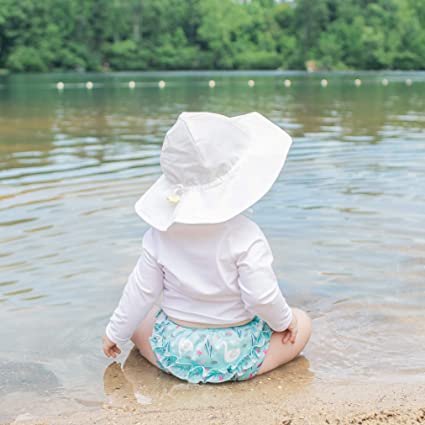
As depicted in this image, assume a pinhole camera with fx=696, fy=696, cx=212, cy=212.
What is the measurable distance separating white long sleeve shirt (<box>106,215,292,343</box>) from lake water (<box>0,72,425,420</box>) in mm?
454

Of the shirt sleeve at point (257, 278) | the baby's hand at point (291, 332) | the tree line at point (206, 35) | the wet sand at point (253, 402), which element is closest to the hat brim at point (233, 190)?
the shirt sleeve at point (257, 278)

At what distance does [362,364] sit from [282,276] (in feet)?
4.44

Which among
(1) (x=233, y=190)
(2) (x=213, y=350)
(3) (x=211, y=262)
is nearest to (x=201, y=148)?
(1) (x=233, y=190)

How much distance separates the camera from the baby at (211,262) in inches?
107

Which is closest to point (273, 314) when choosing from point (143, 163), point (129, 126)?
point (143, 163)

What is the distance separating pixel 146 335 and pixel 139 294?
0.31 metres

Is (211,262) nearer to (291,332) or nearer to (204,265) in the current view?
(204,265)

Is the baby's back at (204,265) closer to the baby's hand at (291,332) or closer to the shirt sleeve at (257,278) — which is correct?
the shirt sleeve at (257,278)

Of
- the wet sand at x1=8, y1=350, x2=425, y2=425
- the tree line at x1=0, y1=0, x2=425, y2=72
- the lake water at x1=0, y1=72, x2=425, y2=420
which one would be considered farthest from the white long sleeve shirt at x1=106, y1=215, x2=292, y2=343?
the tree line at x1=0, y1=0, x2=425, y2=72

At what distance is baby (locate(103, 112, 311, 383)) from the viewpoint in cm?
272

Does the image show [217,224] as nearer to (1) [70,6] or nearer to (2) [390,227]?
(2) [390,227]

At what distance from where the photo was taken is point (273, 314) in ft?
9.41

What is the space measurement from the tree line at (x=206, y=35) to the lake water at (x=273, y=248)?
194ft

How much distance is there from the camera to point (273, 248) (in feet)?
16.7
